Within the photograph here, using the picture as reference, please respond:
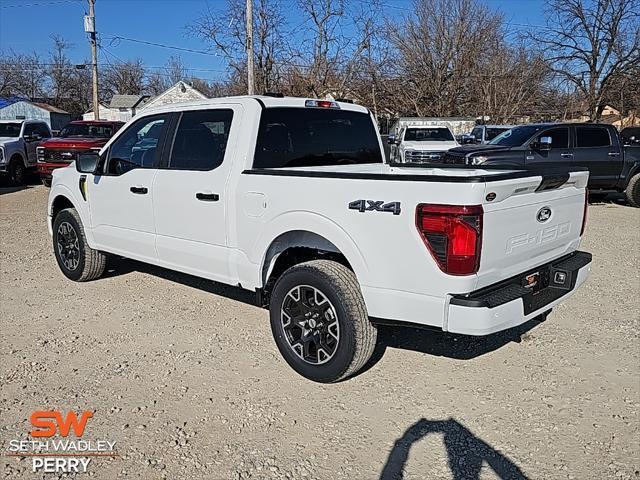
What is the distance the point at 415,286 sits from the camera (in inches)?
127

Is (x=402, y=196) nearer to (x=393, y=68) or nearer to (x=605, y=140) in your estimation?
(x=605, y=140)

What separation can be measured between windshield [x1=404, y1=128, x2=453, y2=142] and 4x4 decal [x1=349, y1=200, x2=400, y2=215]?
15.8 metres

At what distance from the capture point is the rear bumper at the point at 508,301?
3105mm

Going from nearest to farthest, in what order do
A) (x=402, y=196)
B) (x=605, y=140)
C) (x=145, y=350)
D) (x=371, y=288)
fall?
(x=402, y=196), (x=371, y=288), (x=145, y=350), (x=605, y=140)

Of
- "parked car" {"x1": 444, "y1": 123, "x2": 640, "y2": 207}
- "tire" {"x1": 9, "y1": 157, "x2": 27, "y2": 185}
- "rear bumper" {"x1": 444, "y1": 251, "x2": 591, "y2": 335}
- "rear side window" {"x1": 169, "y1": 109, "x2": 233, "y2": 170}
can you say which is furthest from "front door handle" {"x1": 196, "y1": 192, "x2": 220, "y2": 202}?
"tire" {"x1": 9, "y1": 157, "x2": 27, "y2": 185}

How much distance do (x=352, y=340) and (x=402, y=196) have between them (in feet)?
3.26

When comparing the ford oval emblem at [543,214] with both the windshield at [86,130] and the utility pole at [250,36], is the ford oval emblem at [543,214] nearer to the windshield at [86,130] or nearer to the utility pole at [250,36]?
the windshield at [86,130]

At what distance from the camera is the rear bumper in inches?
122

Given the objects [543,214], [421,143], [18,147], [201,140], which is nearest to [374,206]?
[543,214]

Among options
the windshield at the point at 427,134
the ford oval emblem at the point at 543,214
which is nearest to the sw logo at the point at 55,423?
the ford oval emblem at the point at 543,214

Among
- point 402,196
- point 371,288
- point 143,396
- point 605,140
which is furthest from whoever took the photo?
point 605,140

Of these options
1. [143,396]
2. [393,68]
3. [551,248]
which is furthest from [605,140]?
[393,68]

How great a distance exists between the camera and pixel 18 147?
1587 centimetres

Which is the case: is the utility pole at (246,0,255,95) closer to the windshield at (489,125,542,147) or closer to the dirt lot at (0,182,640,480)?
the windshield at (489,125,542,147)
